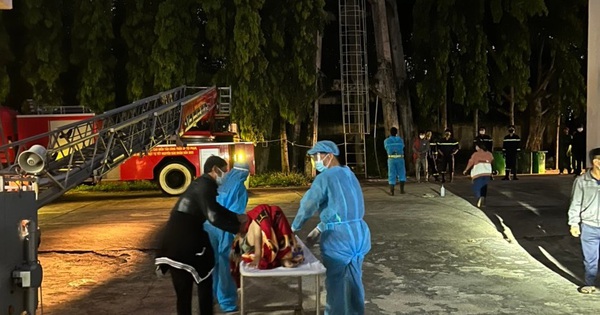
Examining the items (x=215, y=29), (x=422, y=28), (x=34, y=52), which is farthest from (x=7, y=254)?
(x=422, y=28)

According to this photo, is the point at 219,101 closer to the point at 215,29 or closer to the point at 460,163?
the point at 215,29

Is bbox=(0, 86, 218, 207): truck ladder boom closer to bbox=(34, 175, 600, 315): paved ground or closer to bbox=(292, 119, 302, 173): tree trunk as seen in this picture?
bbox=(34, 175, 600, 315): paved ground

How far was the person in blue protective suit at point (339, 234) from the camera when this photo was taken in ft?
15.1

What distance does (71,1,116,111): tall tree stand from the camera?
1747cm

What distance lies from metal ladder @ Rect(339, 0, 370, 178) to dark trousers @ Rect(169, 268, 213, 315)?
15.1 meters

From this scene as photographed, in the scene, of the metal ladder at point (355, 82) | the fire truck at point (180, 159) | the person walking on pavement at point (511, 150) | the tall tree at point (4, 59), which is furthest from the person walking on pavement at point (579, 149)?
the tall tree at point (4, 59)

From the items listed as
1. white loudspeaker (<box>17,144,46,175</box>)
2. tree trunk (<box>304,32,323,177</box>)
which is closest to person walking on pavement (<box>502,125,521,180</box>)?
tree trunk (<box>304,32,323,177</box>)

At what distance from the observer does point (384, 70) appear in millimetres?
19703

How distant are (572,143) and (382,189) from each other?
622cm

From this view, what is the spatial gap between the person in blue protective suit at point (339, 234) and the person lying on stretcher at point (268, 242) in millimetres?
170

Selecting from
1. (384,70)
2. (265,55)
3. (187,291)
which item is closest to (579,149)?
(384,70)

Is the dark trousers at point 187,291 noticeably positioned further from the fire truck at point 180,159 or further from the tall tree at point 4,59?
the tall tree at point 4,59

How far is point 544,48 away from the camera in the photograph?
21109mm

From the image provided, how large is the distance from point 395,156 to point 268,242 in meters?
8.80
